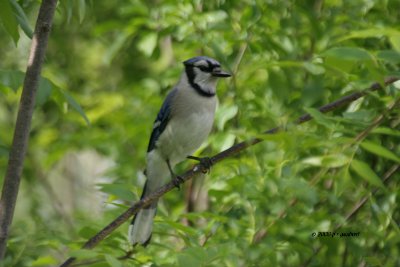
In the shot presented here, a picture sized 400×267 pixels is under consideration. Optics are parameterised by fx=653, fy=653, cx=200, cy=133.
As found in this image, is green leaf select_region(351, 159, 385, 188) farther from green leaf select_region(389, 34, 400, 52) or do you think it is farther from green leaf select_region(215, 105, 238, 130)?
green leaf select_region(215, 105, 238, 130)

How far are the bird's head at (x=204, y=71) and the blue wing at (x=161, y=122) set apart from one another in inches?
6.2

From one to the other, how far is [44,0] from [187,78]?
1868 millimetres

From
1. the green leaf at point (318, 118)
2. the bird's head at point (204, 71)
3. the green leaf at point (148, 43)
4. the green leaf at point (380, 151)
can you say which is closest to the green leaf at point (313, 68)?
the green leaf at point (318, 118)

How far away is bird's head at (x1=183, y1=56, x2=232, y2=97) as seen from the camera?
10.9 feet

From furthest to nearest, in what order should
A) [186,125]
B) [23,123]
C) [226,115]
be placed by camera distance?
[186,125] < [226,115] < [23,123]

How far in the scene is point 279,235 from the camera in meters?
2.61

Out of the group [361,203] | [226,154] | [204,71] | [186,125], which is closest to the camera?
[226,154]

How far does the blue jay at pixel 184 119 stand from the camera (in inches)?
126

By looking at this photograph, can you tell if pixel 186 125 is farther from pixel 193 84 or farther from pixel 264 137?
pixel 264 137

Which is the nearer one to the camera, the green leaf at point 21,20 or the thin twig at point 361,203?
the green leaf at point 21,20

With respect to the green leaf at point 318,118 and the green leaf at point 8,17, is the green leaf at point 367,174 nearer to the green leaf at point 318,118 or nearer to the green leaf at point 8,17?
the green leaf at point 318,118

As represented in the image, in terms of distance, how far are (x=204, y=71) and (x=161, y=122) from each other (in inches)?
13.7

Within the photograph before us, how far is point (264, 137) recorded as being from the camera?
1.66 metres

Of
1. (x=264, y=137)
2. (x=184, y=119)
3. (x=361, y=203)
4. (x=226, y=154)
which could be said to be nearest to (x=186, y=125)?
(x=184, y=119)
